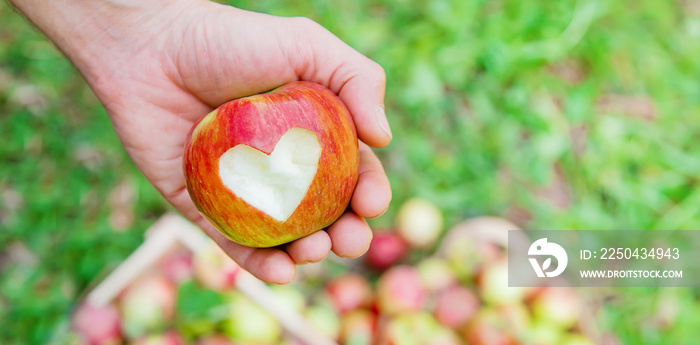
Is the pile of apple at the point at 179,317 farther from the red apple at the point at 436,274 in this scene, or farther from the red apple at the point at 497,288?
the red apple at the point at 497,288

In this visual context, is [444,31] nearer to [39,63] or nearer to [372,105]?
[372,105]

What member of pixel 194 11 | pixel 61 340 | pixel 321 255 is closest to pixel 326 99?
pixel 321 255

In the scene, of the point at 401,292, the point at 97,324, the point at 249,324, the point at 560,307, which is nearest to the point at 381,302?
the point at 401,292

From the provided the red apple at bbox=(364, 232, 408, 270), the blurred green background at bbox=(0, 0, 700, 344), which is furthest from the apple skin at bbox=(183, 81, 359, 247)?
the blurred green background at bbox=(0, 0, 700, 344)

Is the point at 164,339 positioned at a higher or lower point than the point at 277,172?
lower

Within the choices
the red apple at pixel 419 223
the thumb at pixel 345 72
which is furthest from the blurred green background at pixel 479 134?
the thumb at pixel 345 72

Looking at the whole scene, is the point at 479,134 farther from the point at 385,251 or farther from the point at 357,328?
the point at 357,328
